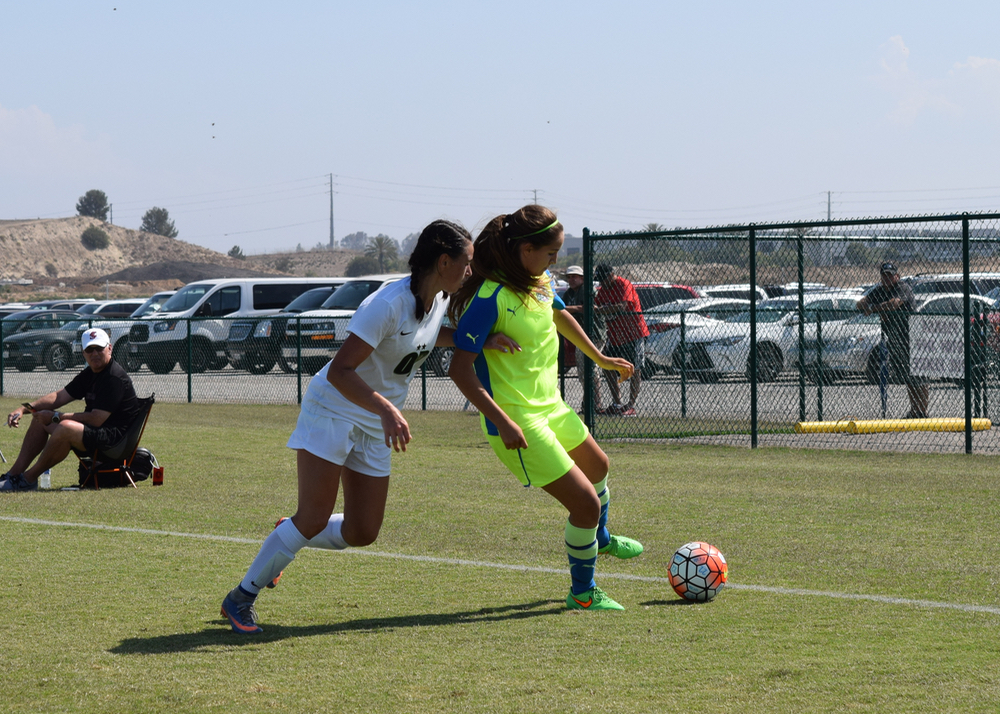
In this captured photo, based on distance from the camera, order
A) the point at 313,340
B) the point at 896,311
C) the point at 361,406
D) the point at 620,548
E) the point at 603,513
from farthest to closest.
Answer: the point at 313,340 → the point at 896,311 → the point at 620,548 → the point at 603,513 → the point at 361,406

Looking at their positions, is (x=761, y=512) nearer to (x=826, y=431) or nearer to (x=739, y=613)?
(x=739, y=613)

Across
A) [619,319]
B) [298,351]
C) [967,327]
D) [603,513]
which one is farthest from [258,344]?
[603,513]

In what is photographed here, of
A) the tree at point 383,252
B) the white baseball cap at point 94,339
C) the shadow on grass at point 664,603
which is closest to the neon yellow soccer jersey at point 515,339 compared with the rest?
the shadow on grass at point 664,603

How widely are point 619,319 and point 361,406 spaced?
952 cm

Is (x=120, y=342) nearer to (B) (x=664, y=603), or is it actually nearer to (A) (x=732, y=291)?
(A) (x=732, y=291)

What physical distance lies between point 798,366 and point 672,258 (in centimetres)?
198

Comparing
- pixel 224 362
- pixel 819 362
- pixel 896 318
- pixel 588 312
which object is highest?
pixel 588 312

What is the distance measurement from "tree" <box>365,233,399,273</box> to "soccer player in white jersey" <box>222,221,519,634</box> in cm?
12507

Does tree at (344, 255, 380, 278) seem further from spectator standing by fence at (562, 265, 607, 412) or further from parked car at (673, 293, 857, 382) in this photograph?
parked car at (673, 293, 857, 382)

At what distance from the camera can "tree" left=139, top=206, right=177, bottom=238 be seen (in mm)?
157750

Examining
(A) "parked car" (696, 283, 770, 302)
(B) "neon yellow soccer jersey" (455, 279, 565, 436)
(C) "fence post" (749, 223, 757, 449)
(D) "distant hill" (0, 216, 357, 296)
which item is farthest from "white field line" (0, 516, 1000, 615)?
(D) "distant hill" (0, 216, 357, 296)

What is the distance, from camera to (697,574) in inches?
228

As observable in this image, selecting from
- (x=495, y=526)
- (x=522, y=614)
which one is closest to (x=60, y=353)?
(x=495, y=526)

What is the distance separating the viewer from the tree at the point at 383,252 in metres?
136
